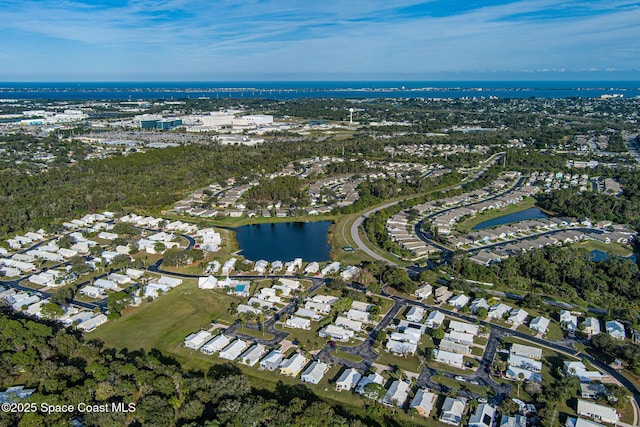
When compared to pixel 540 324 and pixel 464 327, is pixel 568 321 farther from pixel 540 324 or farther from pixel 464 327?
pixel 464 327

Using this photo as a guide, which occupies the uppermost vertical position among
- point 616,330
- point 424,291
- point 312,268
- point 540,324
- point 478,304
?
point 312,268

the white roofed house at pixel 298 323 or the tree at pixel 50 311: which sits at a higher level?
the tree at pixel 50 311

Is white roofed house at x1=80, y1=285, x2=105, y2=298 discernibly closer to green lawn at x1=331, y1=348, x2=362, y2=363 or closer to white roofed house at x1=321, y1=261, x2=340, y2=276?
white roofed house at x1=321, y1=261, x2=340, y2=276

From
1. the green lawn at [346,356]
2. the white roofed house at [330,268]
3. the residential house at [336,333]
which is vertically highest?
the white roofed house at [330,268]

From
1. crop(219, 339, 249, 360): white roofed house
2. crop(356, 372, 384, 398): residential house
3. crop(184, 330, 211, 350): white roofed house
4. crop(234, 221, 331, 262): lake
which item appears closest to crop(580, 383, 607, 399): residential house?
crop(356, 372, 384, 398): residential house

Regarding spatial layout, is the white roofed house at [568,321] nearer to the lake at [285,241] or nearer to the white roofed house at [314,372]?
the white roofed house at [314,372]

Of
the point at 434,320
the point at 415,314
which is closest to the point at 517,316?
the point at 434,320

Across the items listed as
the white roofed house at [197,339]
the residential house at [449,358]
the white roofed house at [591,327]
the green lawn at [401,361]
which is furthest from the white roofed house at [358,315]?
the white roofed house at [591,327]
